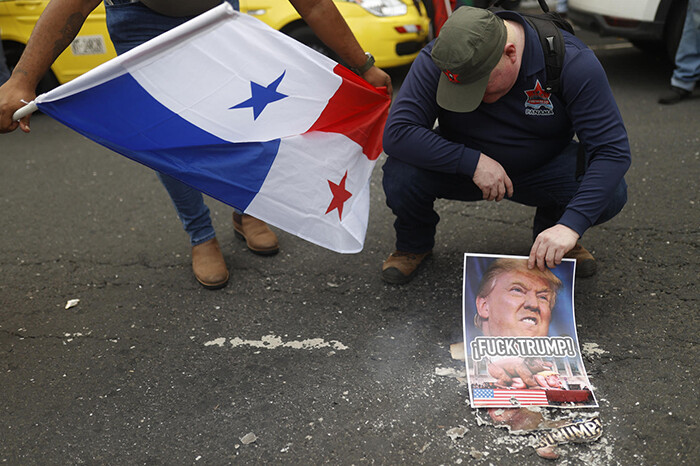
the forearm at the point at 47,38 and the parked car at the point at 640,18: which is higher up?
the forearm at the point at 47,38

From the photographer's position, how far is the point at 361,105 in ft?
8.86

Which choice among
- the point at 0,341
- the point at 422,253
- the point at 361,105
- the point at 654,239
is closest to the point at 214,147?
the point at 361,105

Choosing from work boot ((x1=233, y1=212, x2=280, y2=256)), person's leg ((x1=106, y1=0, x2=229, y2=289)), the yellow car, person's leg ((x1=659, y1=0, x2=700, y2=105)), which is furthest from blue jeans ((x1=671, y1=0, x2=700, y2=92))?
person's leg ((x1=106, y1=0, x2=229, y2=289))

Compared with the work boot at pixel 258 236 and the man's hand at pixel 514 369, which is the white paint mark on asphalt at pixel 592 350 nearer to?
the man's hand at pixel 514 369

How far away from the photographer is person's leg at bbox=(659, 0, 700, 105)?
4.58 metres

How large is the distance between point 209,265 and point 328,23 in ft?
4.10

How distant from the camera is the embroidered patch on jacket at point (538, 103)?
7.68 ft

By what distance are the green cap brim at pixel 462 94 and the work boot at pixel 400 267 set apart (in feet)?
2.68

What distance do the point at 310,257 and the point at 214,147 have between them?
97cm

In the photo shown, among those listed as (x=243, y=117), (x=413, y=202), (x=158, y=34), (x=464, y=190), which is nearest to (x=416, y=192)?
(x=413, y=202)

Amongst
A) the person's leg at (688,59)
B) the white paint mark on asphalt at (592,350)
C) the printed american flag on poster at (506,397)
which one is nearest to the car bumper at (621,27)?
the person's leg at (688,59)

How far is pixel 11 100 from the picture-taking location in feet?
6.81

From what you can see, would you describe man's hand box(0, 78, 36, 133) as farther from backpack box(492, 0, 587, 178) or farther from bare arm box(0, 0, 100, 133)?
backpack box(492, 0, 587, 178)

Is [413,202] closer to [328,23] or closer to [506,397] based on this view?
[328,23]
